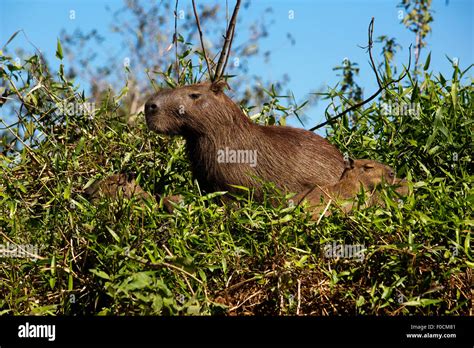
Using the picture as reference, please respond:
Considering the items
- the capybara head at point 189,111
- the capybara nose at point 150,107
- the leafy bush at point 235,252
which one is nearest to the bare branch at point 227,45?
the capybara head at point 189,111

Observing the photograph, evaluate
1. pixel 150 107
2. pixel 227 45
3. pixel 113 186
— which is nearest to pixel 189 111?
pixel 150 107

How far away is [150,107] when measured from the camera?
6781 mm

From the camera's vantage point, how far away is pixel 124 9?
18938mm

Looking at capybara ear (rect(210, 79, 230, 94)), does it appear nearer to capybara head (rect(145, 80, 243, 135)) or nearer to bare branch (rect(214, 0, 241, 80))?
capybara head (rect(145, 80, 243, 135))

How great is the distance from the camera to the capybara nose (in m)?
6.73

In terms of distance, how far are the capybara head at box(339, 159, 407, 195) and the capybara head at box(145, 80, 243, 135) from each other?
1206 millimetres

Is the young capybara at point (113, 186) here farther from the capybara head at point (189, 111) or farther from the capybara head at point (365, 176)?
the capybara head at point (365, 176)

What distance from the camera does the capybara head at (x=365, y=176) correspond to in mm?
6043

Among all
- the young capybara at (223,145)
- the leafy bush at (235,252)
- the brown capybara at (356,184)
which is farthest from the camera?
the young capybara at (223,145)

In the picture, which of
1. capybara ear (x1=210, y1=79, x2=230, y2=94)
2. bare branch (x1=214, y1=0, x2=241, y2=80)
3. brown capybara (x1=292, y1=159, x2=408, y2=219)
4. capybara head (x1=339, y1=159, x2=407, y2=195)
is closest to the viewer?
brown capybara (x1=292, y1=159, x2=408, y2=219)

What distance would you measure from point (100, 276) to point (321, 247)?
4.87 feet

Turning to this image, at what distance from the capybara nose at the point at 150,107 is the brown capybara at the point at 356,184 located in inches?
63.2

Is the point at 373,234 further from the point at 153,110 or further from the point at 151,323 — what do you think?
A: the point at 153,110

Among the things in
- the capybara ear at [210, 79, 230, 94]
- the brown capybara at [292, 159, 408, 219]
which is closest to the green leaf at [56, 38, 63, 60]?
the capybara ear at [210, 79, 230, 94]
